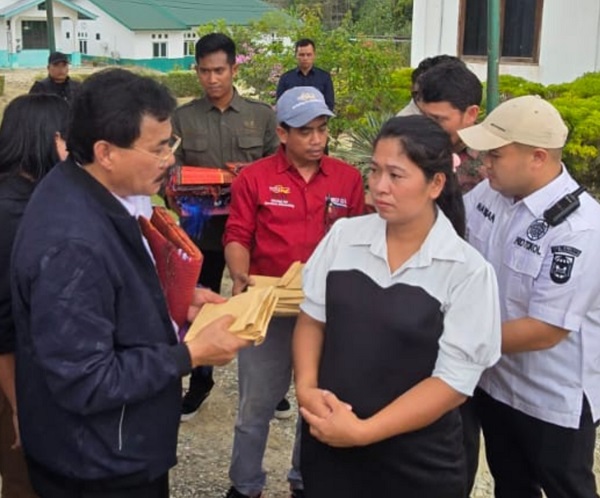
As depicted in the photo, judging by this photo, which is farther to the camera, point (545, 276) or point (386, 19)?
point (386, 19)

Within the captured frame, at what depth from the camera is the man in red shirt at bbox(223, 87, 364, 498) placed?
291 cm

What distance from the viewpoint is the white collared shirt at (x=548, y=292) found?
2.14 meters

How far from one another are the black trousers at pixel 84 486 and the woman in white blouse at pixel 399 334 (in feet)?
1.47

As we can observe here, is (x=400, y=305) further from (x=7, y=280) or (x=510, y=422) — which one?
(x=7, y=280)

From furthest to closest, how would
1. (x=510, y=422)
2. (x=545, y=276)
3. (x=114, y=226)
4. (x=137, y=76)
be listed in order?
(x=510, y=422) → (x=545, y=276) → (x=137, y=76) → (x=114, y=226)

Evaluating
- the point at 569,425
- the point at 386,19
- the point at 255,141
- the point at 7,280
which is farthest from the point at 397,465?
the point at 386,19

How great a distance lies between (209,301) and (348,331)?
1.62 ft

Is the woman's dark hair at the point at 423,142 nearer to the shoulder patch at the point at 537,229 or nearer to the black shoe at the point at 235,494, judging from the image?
the shoulder patch at the point at 537,229

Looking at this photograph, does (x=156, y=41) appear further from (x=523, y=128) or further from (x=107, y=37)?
(x=523, y=128)

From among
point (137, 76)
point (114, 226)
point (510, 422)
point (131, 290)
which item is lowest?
point (510, 422)

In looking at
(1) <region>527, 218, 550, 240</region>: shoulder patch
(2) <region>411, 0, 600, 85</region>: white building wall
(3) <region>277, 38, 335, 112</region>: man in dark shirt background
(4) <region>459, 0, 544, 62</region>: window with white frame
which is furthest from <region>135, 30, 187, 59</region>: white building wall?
(1) <region>527, 218, 550, 240</region>: shoulder patch

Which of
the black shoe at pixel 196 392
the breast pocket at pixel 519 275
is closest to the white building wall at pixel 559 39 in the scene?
the black shoe at pixel 196 392

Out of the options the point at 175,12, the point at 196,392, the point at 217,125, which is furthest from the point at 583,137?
the point at 175,12

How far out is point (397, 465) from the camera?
2.01 m
